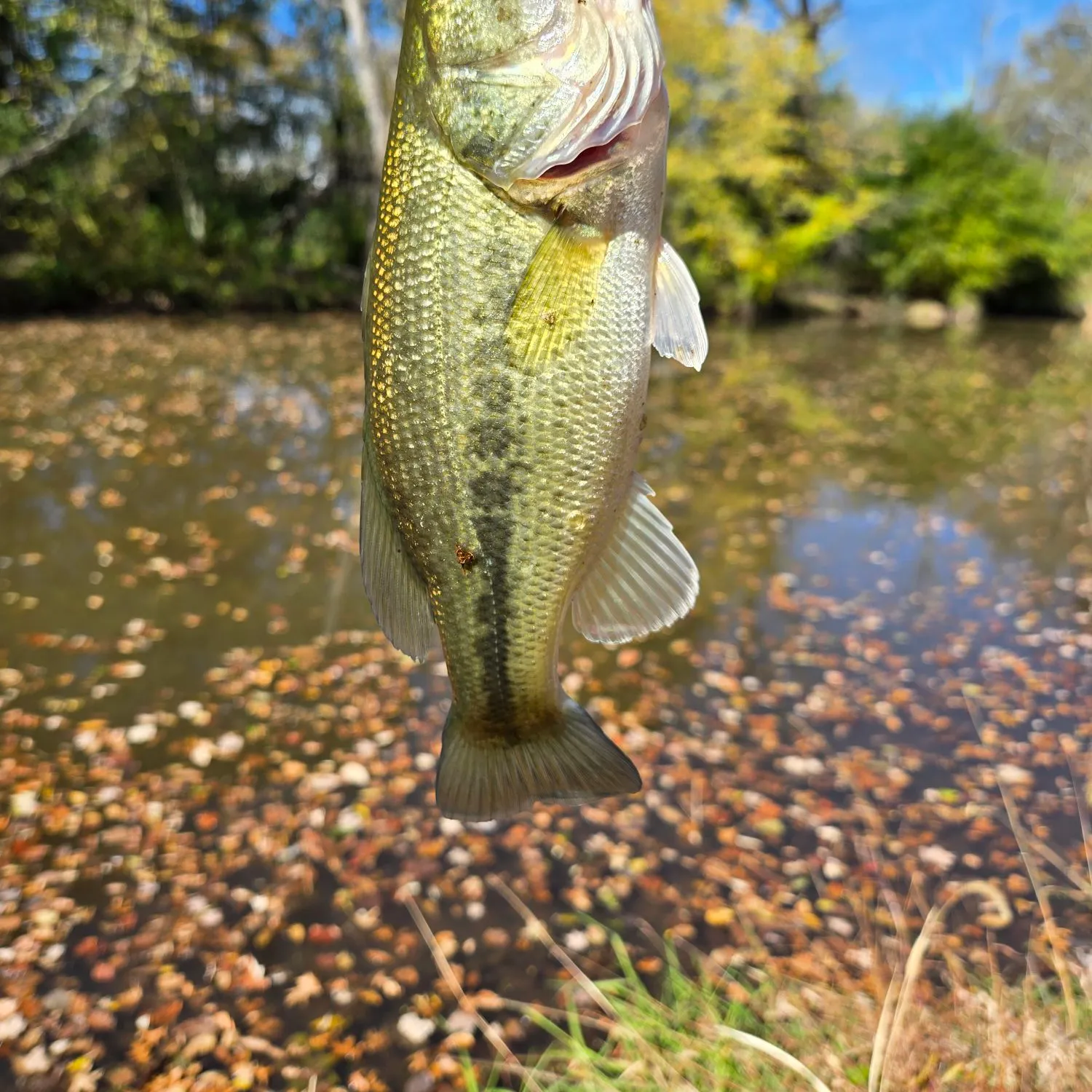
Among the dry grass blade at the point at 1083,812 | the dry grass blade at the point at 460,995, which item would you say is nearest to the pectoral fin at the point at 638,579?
the dry grass blade at the point at 460,995

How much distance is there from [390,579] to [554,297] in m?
0.55

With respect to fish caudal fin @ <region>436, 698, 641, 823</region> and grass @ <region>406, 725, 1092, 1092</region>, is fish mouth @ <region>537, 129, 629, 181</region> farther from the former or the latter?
Result: grass @ <region>406, 725, 1092, 1092</region>

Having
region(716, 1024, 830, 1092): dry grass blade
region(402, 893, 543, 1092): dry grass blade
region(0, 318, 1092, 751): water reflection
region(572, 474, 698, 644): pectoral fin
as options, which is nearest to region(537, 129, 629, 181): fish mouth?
region(572, 474, 698, 644): pectoral fin

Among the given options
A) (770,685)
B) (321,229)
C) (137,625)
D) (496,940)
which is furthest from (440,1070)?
(321,229)

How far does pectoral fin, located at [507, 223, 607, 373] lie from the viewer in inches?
52.4

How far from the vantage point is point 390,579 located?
154 cm

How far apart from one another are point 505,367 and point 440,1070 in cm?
309

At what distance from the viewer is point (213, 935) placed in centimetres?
390

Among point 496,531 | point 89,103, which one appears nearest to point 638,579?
point 496,531

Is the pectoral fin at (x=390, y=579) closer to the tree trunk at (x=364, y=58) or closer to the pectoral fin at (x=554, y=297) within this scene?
the pectoral fin at (x=554, y=297)

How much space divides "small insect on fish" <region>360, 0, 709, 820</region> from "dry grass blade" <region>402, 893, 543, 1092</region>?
1.93m

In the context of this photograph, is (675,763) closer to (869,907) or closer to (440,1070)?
(869,907)

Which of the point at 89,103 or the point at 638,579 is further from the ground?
the point at 89,103

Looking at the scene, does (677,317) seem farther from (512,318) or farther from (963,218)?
(963,218)
